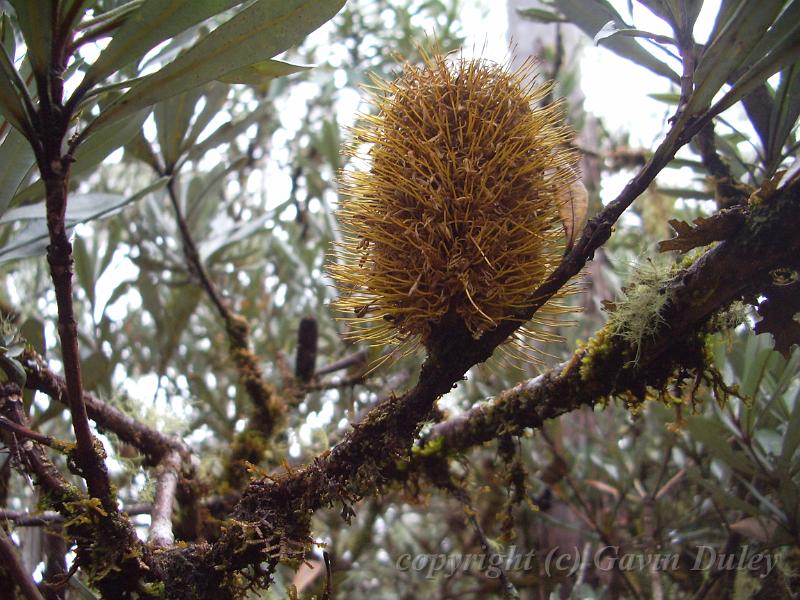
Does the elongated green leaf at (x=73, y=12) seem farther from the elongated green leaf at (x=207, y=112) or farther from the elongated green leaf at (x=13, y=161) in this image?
the elongated green leaf at (x=207, y=112)

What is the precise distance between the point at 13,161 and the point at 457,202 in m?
0.61

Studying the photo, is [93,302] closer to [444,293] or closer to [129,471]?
[129,471]

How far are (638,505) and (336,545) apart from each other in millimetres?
913

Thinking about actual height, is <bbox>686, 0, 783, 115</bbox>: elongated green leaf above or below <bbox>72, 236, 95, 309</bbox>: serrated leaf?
below

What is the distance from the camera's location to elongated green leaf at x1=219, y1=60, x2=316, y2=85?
846 mm

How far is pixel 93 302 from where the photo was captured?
1.60 metres

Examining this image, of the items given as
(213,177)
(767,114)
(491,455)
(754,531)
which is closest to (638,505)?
(491,455)

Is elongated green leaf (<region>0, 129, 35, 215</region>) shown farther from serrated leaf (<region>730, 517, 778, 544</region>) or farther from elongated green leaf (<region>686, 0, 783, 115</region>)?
serrated leaf (<region>730, 517, 778, 544</region>)

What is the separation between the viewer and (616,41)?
3.19 feet

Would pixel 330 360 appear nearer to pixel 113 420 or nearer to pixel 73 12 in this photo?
pixel 113 420

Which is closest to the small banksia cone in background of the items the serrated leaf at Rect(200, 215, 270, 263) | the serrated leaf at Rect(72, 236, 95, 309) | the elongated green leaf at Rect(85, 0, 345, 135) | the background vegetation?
the background vegetation

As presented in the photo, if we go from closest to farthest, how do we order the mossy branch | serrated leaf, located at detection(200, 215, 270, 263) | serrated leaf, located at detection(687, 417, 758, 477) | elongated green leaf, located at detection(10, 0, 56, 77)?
elongated green leaf, located at detection(10, 0, 56, 77) < serrated leaf, located at detection(687, 417, 758, 477) < the mossy branch < serrated leaf, located at detection(200, 215, 270, 263)

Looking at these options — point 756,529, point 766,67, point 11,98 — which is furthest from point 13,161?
point 756,529

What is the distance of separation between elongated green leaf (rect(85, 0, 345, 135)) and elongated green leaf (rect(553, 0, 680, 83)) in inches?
18.4
